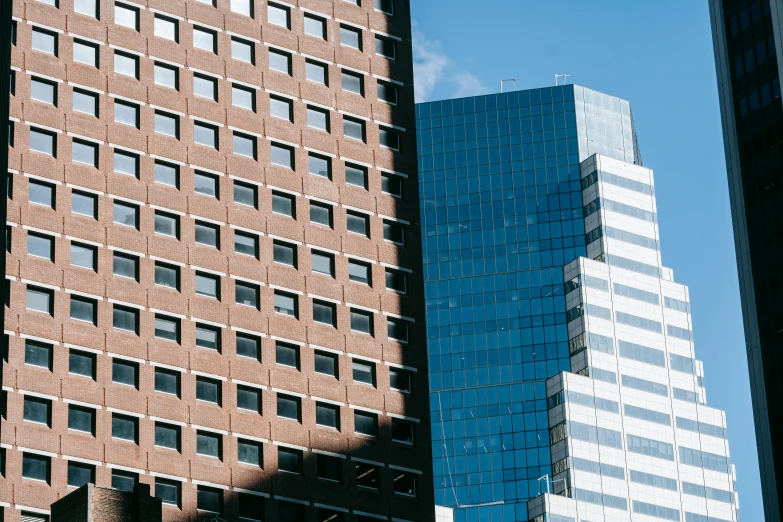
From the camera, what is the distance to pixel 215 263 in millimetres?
121000

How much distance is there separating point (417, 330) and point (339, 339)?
247 inches

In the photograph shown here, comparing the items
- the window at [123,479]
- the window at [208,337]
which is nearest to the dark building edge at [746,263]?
the window at [208,337]

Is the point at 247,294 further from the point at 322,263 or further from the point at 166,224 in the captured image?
the point at 166,224

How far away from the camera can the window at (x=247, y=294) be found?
121 m

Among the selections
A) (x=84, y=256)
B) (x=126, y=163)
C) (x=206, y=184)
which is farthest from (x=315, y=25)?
(x=84, y=256)

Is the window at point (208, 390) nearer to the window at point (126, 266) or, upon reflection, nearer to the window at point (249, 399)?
the window at point (249, 399)

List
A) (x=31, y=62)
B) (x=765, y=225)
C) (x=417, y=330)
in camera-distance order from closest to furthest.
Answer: (x=31, y=62) < (x=417, y=330) < (x=765, y=225)

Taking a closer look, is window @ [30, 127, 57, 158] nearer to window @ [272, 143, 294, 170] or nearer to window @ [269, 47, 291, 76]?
window @ [272, 143, 294, 170]

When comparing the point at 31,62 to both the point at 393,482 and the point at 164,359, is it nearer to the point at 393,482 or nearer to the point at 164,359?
the point at 164,359

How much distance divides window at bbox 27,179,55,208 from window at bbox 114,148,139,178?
16.9 ft

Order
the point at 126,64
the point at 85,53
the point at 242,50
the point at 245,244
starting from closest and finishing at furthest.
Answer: the point at 85,53
the point at 245,244
the point at 126,64
the point at 242,50

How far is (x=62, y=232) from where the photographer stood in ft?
380

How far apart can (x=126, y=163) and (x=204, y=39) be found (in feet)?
Answer: 39.9

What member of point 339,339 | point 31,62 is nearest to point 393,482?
Answer: point 339,339
